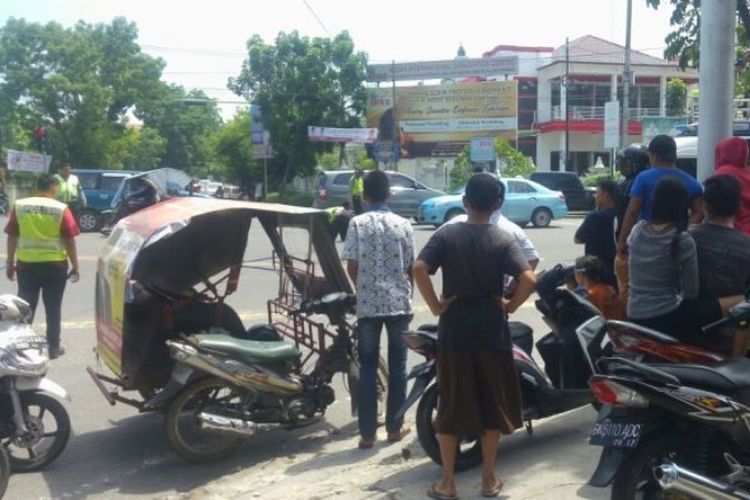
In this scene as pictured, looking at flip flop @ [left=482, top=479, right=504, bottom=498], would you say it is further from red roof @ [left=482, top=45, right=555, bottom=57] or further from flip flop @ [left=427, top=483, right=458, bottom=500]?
red roof @ [left=482, top=45, right=555, bottom=57]

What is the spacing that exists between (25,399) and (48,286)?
314 centimetres

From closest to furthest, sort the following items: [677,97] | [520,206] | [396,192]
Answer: [520,206] < [396,192] < [677,97]

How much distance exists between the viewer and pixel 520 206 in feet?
81.2

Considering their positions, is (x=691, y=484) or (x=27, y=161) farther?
(x=27, y=161)

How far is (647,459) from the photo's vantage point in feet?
13.4

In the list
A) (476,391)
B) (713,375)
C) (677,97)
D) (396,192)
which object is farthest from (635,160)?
(677,97)

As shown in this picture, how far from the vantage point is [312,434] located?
6.64 meters

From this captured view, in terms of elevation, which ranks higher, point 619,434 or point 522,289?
point 522,289

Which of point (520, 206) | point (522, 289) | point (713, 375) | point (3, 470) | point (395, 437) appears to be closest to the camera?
point (713, 375)

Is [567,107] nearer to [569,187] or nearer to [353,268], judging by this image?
[569,187]

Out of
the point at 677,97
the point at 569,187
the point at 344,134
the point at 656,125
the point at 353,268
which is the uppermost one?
the point at 677,97

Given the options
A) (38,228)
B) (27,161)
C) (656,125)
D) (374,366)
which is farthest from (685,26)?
(27,161)

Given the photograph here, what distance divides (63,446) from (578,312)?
3.40 metres

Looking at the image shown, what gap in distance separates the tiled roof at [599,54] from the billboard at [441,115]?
806 cm
